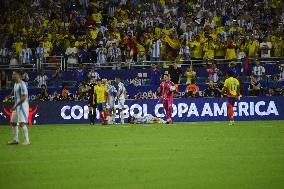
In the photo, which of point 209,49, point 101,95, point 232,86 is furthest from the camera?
point 209,49

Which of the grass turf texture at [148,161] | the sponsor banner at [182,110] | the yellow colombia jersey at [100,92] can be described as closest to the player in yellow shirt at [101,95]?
the yellow colombia jersey at [100,92]

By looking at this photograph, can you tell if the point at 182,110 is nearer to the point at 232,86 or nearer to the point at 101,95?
the point at 101,95

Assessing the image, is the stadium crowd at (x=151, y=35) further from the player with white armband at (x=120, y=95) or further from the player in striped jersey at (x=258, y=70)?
the player with white armband at (x=120, y=95)

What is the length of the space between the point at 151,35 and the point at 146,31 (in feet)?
3.02

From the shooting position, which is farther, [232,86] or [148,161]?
[232,86]

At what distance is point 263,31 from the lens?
36969 mm

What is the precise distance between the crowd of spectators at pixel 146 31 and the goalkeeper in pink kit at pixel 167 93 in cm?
403

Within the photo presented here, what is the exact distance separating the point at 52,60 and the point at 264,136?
56.3 ft

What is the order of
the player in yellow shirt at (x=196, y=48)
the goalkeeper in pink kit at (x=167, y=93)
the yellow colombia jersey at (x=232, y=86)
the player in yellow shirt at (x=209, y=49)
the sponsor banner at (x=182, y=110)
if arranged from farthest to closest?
the player in yellow shirt at (x=196, y=48), the player in yellow shirt at (x=209, y=49), the sponsor banner at (x=182, y=110), the goalkeeper in pink kit at (x=167, y=93), the yellow colombia jersey at (x=232, y=86)

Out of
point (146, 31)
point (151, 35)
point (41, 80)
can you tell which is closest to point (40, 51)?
point (41, 80)

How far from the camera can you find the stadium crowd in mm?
35594

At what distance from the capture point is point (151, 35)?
120 feet

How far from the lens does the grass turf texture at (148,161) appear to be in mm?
12727

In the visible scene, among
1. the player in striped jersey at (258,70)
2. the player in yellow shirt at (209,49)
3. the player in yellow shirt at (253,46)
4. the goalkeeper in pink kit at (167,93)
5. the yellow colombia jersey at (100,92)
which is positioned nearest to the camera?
the goalkeeper in pink kit at (167,93)
